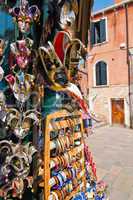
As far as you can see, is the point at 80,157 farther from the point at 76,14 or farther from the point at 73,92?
the point at 76,14

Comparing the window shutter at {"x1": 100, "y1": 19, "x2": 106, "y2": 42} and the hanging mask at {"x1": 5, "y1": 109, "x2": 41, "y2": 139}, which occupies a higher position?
the window shutter at {"x1": 100, "y1": 19, "x2": 106, "y2": 42}

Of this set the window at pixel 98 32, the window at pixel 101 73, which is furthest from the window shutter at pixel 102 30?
the window at pixel 101 73

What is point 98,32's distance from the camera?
52.1 feet

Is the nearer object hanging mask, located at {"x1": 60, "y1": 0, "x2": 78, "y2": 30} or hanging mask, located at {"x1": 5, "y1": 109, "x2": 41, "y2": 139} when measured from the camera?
hanging mask, located at {"x1": 5, "y1": 109, "x2": 41, "y2": 139}

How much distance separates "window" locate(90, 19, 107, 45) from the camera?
1555cm

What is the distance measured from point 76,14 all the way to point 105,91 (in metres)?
12.8

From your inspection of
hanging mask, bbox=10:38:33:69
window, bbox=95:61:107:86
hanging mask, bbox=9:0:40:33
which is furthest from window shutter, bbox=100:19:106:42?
hanging mask, bbox=10:38:33:69

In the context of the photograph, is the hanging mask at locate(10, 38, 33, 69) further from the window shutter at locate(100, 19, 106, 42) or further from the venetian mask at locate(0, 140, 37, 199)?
the window shutter at locate(100, 19, 106, 42)

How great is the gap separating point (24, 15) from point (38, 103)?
66 cm

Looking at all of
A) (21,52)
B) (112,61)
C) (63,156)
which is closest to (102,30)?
(112,61)

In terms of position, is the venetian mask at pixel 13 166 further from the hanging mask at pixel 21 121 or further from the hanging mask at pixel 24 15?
the hanging mask at pixel 24 15

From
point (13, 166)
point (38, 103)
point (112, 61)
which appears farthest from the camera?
point (112, 61)

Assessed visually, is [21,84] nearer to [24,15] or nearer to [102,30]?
[24,15]

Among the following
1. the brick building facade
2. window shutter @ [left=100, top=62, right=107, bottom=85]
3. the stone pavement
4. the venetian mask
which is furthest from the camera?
window shutter @ [left=100, top=62, right=107, bottom=85]
